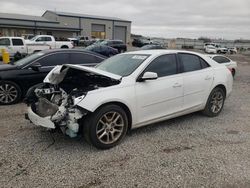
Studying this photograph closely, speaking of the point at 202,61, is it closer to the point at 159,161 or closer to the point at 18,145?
the point at 159,161

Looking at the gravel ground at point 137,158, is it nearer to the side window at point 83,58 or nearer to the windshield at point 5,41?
the side window at point 83,58

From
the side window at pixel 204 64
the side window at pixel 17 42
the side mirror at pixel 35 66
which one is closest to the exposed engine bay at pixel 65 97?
the side mirror at pixel 35 66

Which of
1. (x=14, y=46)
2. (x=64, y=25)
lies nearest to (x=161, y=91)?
(x=14, y=46)

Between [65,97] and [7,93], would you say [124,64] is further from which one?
[7,93]

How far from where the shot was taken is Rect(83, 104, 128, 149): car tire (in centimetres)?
367

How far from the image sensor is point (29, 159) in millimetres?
Result: 3582

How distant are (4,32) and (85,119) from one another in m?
46.7

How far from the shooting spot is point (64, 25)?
55.4 meters

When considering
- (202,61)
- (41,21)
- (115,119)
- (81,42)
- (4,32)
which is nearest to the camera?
(115,119)

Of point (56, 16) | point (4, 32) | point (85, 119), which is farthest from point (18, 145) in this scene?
point (56, 16)

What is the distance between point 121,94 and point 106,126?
0.56 metres

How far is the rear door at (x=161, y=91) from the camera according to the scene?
4.18 m

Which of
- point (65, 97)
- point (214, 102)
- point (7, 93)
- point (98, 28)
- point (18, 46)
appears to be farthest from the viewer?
point (98, 28)

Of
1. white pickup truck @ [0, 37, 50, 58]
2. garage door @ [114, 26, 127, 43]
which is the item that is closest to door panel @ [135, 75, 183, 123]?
white pickup truck @ [0, 37, 50, 58]
